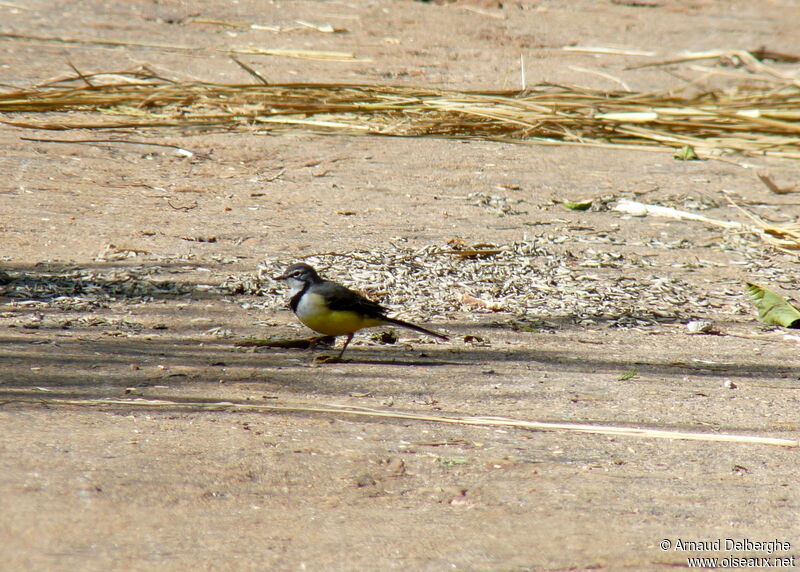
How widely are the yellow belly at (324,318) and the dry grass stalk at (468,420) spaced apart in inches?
30.6

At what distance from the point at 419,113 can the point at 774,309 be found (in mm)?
4956

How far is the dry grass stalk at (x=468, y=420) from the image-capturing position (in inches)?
173

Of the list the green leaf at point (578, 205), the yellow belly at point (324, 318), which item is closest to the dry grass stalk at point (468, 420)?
the yellow belly at point (324, 318)

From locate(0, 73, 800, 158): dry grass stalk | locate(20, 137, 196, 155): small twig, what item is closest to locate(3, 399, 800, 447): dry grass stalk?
locate(20, 137, 196, 155): small twig

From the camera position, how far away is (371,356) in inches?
220

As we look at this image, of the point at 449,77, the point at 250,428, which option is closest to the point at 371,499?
the point at 250,428

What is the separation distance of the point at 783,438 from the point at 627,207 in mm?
4159

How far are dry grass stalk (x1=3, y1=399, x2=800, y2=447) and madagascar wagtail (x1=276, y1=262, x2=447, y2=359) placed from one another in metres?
0.78

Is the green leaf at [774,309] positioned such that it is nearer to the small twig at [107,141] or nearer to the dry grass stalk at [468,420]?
the dry grass stalk at [468,420]

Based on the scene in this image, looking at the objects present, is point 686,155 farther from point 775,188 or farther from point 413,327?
point 413,327

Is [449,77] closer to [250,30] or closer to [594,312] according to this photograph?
[250,30]

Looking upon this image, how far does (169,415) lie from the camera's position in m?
4.28

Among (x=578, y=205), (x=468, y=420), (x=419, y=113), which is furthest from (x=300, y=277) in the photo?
(x=419, y=113)

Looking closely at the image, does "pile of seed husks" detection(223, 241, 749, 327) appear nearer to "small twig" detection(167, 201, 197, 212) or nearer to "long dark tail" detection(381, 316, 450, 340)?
"long dark tail" detection(381, 316, 450, 340)
